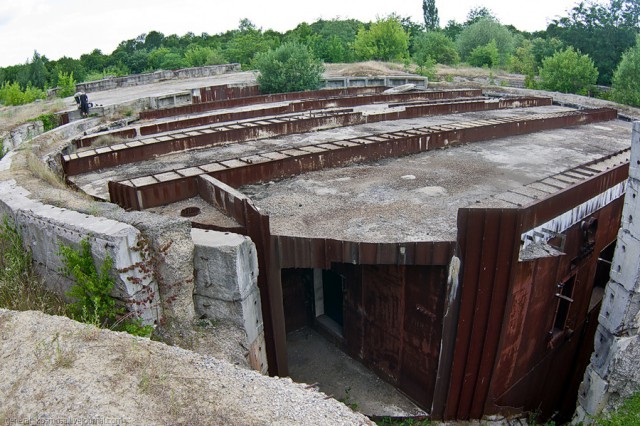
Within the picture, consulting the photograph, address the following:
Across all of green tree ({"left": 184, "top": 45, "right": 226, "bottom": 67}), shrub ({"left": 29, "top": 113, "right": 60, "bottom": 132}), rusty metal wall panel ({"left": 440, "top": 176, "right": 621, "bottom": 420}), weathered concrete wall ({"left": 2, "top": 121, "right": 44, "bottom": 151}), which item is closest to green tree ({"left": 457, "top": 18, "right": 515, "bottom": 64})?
green tree ({"left": 184, "top": 45, "right": 226, "bottom": 67})

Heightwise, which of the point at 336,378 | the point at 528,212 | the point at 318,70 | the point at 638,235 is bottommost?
the point at 336,378

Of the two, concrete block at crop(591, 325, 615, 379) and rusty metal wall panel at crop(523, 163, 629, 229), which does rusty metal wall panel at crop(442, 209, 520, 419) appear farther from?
concrete block at crop(591, 325, 615, 379)

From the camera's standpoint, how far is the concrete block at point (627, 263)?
7661mm

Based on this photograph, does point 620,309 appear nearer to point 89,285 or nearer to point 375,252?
point 375,252

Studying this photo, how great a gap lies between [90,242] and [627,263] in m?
8.49

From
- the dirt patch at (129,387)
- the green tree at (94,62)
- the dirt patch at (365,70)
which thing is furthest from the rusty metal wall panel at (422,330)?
the green tree at (94,62)

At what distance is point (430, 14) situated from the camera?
7162 centimetres

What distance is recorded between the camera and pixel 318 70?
1153 inches

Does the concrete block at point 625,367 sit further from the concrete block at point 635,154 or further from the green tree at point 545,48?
the green tree at point 545,48

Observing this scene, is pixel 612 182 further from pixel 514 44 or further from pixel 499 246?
pixel 514 44

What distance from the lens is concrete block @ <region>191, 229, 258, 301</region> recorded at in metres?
6.32

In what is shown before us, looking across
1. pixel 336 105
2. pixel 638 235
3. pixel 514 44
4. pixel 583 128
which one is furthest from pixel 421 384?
pixel 514 44

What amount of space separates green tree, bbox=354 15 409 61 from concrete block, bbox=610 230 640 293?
1401 inches

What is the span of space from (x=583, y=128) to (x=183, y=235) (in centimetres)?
1527
